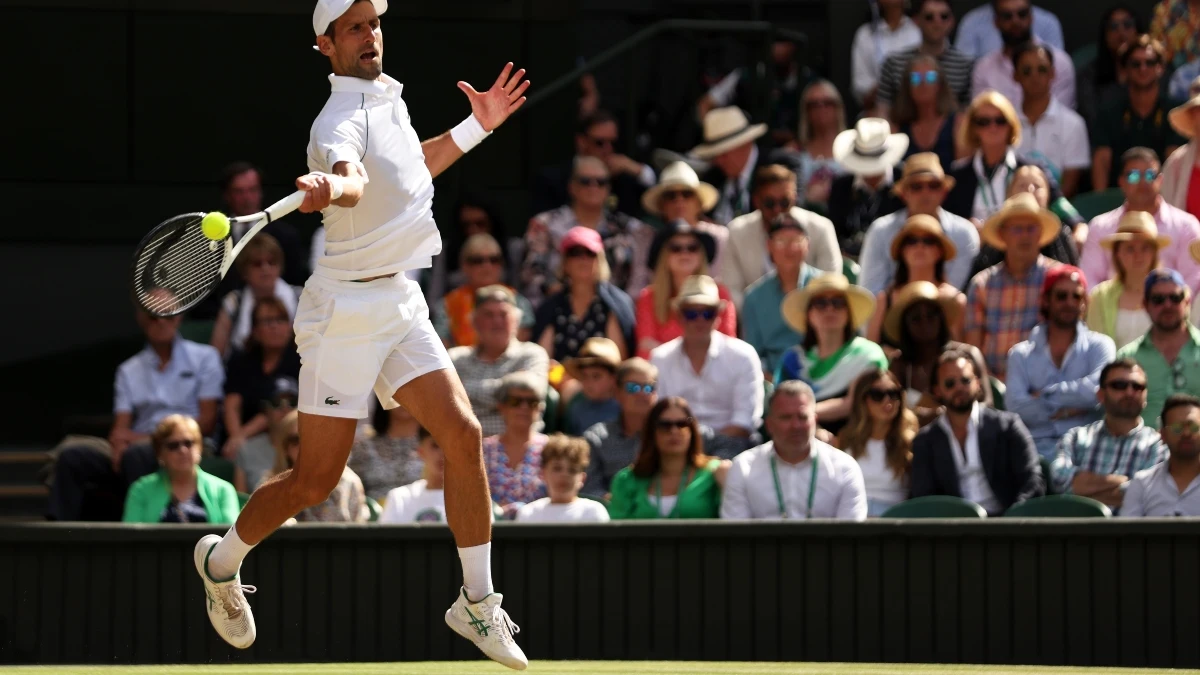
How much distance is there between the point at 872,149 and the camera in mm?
11312

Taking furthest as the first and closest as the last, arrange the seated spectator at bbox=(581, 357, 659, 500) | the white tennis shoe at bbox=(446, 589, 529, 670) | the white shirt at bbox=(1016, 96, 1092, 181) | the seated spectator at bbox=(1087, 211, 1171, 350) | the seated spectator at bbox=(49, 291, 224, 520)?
the white shirt at bbox=(1016, 96, 1092, 181)
the seated spectator at bbox=(49, 291, 224, 520)
the seated spectator at bbox=(1087, 211, 1171, 350)
the seated spectator at bbox=(581, 357, 659, 500)
the white tennis shoe at bbox=(446, 589, 529, 670)

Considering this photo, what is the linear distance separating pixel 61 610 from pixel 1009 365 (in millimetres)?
4475

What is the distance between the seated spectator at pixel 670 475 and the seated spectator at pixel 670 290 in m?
1.43

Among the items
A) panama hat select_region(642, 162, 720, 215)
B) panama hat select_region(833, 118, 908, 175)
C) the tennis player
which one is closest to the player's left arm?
the tennis player

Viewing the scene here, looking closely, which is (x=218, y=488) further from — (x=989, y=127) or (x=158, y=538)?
(x=989, y=127)

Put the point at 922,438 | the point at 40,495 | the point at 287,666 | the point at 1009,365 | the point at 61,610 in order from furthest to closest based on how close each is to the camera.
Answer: the point at 40,495 < the point at 1009,365 < the point at 922,438 < the point at 61,610 < the point at 287,666

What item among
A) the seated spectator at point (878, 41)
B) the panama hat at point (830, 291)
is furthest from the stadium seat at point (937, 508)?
the seated spectator at point (878, 41)

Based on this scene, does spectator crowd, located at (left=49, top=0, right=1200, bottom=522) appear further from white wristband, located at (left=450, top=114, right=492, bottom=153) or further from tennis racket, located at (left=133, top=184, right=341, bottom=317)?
tennis racket, located at (left=133, top=184, right=341, bottom=317)

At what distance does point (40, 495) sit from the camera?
10.9 meters

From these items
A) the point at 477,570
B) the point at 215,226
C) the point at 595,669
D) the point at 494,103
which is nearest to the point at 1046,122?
the point at 595,669

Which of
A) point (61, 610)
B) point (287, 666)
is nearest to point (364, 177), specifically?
point (287, 666)

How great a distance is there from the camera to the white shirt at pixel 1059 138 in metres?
11.9

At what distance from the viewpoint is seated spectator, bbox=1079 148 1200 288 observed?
10438 mm

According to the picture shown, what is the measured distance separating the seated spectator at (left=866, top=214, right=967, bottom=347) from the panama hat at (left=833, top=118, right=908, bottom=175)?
1.01 meters
